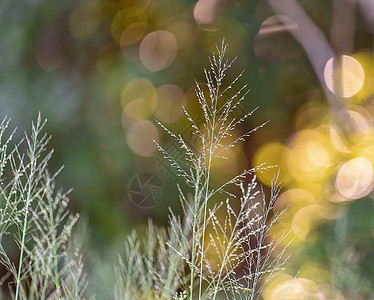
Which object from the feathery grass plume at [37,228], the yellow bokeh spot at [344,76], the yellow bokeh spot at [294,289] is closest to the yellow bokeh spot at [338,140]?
the yellow bokeh spot at [344,76]

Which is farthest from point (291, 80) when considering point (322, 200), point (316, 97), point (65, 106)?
point (65, 106)

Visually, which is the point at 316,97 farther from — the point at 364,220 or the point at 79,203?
the point at 79,203

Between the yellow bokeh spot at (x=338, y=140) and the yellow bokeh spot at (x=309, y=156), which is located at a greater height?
the yellow bokeh spot at (x=338, y=140)

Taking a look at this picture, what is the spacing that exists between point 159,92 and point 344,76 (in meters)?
1.10

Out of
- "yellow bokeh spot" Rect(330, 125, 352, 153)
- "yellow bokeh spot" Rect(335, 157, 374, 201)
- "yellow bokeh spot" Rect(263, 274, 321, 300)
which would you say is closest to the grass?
"yellow bokeh spot" Rect(263, 274, 321, 300)

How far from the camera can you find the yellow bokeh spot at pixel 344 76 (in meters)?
3.80

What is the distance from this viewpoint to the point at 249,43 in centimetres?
391

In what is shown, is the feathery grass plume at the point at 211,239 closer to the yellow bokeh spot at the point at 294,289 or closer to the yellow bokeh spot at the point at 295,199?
the yellow bokeh spot at the point at 294,289

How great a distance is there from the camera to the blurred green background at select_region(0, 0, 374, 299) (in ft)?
12.4

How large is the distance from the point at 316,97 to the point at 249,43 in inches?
22.5

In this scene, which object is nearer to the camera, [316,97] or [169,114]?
[169,114]

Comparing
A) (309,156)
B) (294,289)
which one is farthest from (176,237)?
(309,156)

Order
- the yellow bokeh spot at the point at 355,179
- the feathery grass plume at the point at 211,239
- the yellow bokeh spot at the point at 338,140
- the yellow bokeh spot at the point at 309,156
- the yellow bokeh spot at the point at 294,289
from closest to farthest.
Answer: the feathery grass plume at the point at 211,239 → the yellow bokeh spot at the point at 294,289 → the yellow bokeh spot at the point at 355,179 → the yellow bokeh spot at the point at 338,140 → the yellow bokeh spot at the point at 309,156

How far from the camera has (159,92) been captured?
389cm
